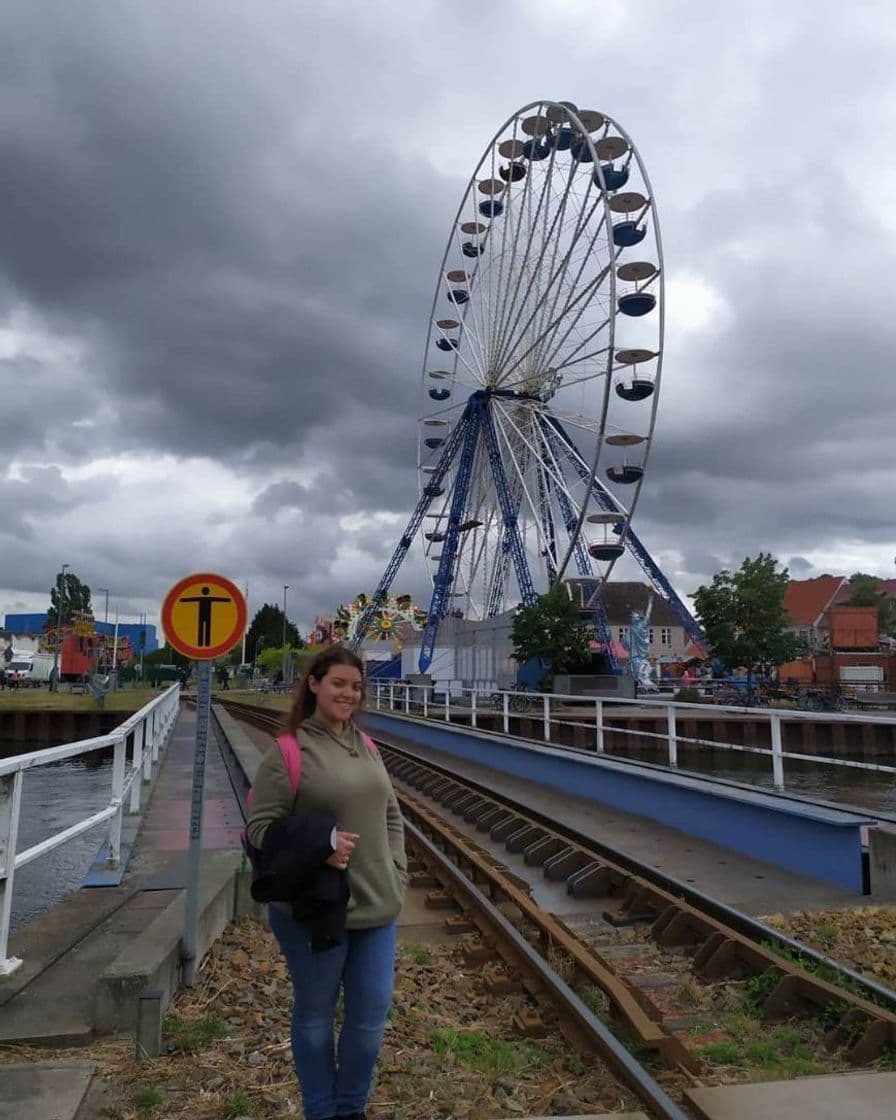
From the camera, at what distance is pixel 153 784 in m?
13.3

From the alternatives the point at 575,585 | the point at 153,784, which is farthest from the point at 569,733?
the point at 153,784

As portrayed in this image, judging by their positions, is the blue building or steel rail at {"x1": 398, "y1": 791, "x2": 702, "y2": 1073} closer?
steel rail at {"x1": 398, "y1": 791, "x2": 702, "y2": 1073}

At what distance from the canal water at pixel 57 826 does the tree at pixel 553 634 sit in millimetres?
16352

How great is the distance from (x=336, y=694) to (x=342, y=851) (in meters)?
0.56

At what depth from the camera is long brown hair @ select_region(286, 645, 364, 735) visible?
338 cm

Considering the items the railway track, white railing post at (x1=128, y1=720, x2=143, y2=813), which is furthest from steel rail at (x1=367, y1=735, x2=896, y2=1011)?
white railing post at (x1=128, y1=720, x2=143, y2=813)

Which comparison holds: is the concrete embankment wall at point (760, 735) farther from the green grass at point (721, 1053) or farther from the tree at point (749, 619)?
the green grass at point (721, 1053)

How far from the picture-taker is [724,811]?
364 inches

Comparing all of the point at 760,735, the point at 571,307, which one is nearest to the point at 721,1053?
the point at 571,307

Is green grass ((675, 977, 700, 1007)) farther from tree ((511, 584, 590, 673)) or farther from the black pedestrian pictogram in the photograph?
tree ((511, 584, 590, 673))

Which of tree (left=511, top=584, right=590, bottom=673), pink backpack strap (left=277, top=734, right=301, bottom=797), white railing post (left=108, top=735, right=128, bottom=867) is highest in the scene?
tree (left=511, top=584, right=590, bottom=673)

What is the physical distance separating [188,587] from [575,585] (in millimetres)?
37042

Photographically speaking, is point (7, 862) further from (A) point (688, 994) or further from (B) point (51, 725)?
(B) point (51, 725)

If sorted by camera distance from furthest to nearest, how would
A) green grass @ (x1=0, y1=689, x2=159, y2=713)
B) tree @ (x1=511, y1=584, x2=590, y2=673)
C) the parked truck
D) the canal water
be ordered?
the parked truck
green grass @ (x1=0, y1=689, x2=159, y2=713)
tree @ (x1=511, y1=584, x2=590, y2=673)
the canal water
